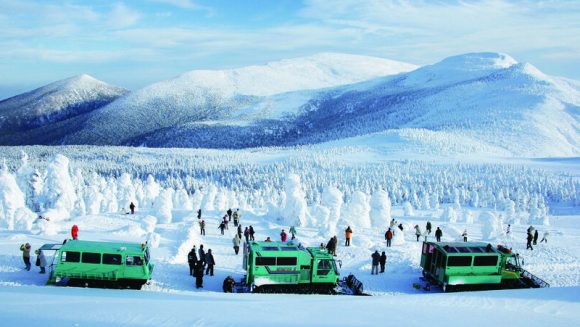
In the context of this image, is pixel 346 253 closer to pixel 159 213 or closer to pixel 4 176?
pixel 159 213

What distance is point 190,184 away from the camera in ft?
373

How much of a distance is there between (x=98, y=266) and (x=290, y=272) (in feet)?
23.1

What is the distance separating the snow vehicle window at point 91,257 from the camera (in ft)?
57.8

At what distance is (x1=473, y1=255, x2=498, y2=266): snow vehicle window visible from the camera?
65.6 ft

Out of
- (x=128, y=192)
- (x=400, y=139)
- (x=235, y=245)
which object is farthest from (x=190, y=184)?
(x=235, y=245)

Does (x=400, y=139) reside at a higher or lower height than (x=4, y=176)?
higher

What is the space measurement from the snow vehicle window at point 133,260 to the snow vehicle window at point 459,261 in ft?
39.3

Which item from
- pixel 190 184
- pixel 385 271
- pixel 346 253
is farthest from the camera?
pixel 190 184

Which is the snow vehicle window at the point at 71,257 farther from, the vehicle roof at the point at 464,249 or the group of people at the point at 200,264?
the vehicle roof at the point at 464,249

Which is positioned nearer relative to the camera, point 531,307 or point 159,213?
point 531,307

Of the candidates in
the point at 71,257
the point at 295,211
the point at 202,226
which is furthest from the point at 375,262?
the point at 295,211

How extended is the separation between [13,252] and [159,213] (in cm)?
1495

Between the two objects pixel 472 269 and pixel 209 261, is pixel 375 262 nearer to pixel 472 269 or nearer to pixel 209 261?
pixel 472 269

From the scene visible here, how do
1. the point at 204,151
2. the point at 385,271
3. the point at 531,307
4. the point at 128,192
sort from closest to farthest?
the point at 531,307 < the point at 385,271 < the point at 128,192 < the point at 204,151
